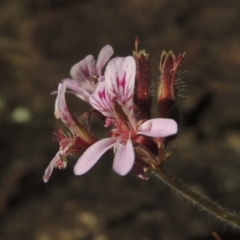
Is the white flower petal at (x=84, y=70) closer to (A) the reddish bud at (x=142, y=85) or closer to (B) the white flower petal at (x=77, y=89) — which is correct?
(B) the white flower petal at (x=77, y=89)

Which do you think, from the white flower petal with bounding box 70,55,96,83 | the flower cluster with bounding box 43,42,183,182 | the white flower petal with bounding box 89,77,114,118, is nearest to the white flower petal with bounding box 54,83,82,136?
the flower cluster with bounding box 43,42,183,182

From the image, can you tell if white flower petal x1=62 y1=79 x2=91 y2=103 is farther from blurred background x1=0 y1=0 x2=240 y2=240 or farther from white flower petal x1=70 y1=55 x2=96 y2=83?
blurred background x1=0 y1=0 x2=240 y2=240

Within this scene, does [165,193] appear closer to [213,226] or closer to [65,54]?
[213,226]

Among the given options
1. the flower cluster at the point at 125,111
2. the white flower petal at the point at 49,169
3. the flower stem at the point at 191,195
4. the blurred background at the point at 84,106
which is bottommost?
the blurred background at the point at 84,106

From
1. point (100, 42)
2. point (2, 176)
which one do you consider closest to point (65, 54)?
point (100, 42)

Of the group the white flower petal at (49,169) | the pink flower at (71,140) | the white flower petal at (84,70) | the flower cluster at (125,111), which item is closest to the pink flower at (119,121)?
the flower cluster at (125,111)

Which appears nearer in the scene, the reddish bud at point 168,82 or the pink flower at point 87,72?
the reddish bud at point 168,82

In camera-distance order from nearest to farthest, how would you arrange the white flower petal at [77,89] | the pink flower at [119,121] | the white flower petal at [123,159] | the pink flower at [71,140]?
the white flower petal at [123,159] → the pink flower at [119,121] → the pink flower at [71,140] → the white flower petal at [77,89]
